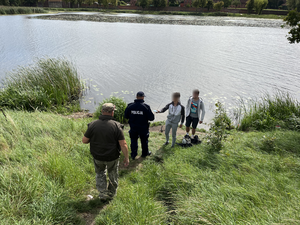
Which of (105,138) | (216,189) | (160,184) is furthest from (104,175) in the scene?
(216,189)

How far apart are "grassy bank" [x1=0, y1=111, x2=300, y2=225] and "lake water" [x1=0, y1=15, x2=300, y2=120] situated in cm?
497

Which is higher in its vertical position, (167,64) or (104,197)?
(167,64)

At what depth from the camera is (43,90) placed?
9977 millimetres

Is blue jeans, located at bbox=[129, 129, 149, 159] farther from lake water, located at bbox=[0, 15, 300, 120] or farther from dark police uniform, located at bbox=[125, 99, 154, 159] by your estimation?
lake water, located at bbox=[0, 15, 300, 120]

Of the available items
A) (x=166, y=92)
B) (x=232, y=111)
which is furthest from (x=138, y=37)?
(x=232, y=111)

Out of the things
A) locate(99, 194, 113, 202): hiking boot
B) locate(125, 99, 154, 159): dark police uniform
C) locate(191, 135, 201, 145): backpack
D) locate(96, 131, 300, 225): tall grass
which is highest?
locate(125, 99, 154, 159): dark police uniform

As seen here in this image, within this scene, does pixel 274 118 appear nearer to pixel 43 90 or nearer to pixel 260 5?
pixel 43 90

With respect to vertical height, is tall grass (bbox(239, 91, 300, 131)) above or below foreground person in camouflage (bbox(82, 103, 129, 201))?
below

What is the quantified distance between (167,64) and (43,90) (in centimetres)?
1098

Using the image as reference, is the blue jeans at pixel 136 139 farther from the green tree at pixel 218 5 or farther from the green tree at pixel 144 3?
the green tree at pixel 144 3

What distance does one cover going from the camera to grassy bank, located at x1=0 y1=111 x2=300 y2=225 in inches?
117

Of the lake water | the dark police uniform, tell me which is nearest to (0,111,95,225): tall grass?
the dark police uniform

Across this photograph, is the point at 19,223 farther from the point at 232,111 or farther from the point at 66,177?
the point at 232,111

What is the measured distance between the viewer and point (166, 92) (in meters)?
12.4
